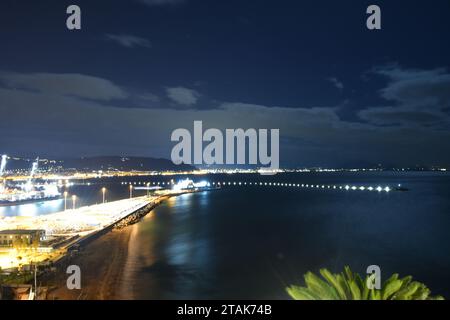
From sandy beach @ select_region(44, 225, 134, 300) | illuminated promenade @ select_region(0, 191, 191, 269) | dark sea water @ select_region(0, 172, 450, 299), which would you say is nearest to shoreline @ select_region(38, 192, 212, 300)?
sandy beach @ select_region(44, 225, 134, 300)

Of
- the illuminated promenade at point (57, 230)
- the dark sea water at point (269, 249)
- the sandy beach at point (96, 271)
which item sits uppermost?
the illuminated promenade at point (57, 230)

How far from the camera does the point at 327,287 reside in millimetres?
5375

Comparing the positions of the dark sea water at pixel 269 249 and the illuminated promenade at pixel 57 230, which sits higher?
the illuminated promenade at pixel 57 230

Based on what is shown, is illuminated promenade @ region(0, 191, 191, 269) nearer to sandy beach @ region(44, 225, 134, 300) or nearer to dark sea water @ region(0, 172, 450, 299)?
sandy beach @ region(44, 225, 134, 300)

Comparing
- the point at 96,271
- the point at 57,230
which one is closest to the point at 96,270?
the point at 96,271

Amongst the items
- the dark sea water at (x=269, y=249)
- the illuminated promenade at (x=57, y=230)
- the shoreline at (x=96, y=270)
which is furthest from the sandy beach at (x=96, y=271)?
the illuminated promenade at (x=57, y=230)

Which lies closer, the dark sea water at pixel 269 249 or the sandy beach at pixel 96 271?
the sandy beach at pixel 96 271

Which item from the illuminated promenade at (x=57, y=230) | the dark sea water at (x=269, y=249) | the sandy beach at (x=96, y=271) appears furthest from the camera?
Result: the dark sea water at (x=269, y=249)

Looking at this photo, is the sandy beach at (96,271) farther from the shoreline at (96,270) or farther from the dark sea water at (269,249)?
the dark sea water at (269,249)
